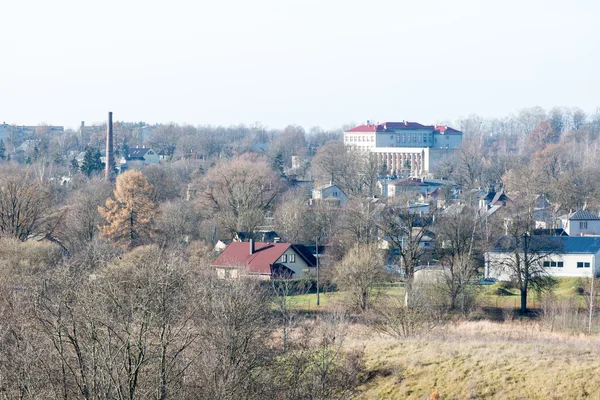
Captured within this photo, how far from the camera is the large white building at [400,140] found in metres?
104

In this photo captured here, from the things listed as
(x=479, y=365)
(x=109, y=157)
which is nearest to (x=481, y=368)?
(x=479, y=365)

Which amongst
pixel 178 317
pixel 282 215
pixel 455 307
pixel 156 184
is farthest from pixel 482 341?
pixel 156 184

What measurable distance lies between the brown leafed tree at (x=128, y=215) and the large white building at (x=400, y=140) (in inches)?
2318

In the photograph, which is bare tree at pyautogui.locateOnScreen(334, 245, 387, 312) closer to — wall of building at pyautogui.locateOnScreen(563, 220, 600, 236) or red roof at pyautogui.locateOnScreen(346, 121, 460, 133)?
wall of building at pyautogui.locateOnScreen(563, 220, 600, 236)

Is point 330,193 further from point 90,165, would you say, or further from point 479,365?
point 479,365

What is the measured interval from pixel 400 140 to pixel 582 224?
207 ft

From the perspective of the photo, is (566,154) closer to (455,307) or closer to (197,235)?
(197,235)

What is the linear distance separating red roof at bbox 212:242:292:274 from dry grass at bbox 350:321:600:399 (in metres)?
14.1

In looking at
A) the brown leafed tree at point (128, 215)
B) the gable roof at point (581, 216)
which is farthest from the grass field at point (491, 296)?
the brown leafed tree at point (128, 215)

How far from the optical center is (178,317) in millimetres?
19016

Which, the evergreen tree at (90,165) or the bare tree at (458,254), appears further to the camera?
the evergreen tree at (90,165)

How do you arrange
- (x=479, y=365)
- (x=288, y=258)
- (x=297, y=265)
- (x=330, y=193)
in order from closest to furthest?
(x=479, y=365), (x=288, y=258), (x=297, y=265), (x=330, y=193)

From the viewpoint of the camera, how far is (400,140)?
10994 centimetres

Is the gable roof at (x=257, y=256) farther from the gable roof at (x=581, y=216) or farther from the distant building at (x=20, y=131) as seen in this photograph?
the distant building at (x=20, y=131)
